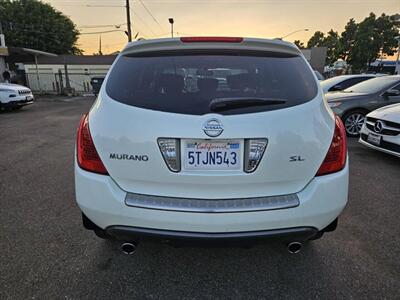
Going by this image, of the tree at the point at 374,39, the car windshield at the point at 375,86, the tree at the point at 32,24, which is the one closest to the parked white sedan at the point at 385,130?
the car windshield at the point at 375,86

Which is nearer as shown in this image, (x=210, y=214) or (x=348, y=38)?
(x=210, y=214)

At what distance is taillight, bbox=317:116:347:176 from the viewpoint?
6.31 feet

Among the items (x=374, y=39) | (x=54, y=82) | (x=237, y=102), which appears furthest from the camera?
(x=374, y=39)

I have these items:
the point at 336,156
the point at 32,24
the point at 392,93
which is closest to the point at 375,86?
the point at 392,93

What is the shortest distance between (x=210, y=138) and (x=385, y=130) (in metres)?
4.43

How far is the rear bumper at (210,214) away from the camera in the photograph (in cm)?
181

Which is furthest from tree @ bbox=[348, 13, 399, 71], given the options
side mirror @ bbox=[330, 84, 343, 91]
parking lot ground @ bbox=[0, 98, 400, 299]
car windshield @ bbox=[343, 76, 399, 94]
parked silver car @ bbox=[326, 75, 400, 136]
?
parking lot ground @ bbox=[0, 98, 400, 299]

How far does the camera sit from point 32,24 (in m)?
37.7

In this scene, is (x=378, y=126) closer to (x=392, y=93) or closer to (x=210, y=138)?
(x=392, y=93)

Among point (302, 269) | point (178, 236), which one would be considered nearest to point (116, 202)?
point (178, 236)

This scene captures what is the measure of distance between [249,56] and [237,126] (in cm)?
66

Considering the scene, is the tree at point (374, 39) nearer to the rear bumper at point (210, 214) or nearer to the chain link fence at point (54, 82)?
the chain link fence at point (54, 82)

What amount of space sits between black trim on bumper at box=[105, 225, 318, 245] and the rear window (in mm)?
737

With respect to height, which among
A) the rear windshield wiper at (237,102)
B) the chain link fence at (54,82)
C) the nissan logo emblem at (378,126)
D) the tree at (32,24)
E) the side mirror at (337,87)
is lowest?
the chain link fence at (54,82)
